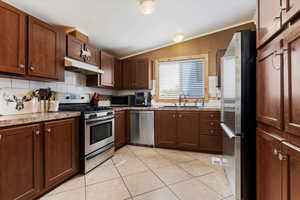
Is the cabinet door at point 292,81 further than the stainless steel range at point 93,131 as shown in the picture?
No

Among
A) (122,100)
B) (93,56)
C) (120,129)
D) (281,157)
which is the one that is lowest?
(120,129)

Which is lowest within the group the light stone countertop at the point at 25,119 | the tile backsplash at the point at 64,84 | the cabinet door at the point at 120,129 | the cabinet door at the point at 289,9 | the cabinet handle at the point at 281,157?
the cabinet door at the point at 120,129

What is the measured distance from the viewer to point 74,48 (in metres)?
2.70

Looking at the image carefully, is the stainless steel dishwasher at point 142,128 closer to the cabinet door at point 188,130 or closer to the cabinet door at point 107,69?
the cabinet door at point 188,130

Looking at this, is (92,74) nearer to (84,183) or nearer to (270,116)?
(84,183)

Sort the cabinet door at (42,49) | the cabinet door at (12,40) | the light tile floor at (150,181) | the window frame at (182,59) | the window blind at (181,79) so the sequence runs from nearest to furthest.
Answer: the cabinet door at (12,40) → the light tile floor at (150,181) → the cabinet door at (42,49) → the window frame at (182,59) → the window blind at (181,79)

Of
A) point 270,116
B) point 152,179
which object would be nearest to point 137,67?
point 152,179

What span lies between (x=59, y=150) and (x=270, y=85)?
7.30 feet

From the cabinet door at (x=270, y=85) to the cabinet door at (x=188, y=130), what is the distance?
2004 millimetres

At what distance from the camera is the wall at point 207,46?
11.9ft

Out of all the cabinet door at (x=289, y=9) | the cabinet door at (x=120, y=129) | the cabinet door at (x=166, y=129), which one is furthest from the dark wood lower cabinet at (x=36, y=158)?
the cabinet door at (x=289, y=9)

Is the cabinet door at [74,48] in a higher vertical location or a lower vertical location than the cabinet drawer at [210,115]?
higher

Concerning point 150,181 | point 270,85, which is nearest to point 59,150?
point 150,181

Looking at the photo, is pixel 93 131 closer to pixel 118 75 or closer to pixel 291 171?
pixel 118 75
